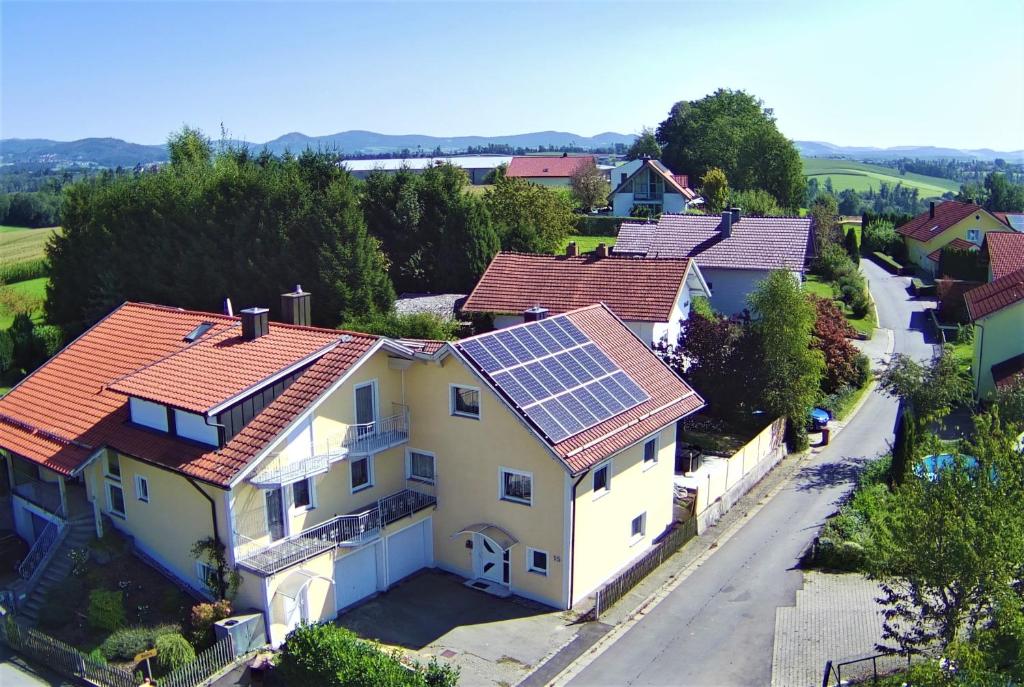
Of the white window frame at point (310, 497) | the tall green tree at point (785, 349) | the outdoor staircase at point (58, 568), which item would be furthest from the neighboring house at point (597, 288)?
the outdoor staircase at point (58, 568)

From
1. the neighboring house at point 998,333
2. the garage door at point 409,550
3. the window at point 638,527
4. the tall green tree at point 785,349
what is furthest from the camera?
the neighboring house at point 998,333

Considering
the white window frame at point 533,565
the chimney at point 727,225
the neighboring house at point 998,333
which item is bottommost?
the white window frame at point 533,565

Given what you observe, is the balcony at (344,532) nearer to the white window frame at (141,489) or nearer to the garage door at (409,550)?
the garage door at (409,550)

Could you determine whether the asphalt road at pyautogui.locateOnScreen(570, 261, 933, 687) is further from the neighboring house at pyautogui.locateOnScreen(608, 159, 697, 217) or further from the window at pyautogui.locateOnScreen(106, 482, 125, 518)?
the neighboring house at pyautogui.locateOnScreen(608, 159, 697, 217)

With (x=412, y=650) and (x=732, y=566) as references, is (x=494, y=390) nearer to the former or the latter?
(x=412, y=650)

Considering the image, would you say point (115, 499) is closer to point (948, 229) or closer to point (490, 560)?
point (490, 560)

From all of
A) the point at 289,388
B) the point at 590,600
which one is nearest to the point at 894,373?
the point at 590,600
